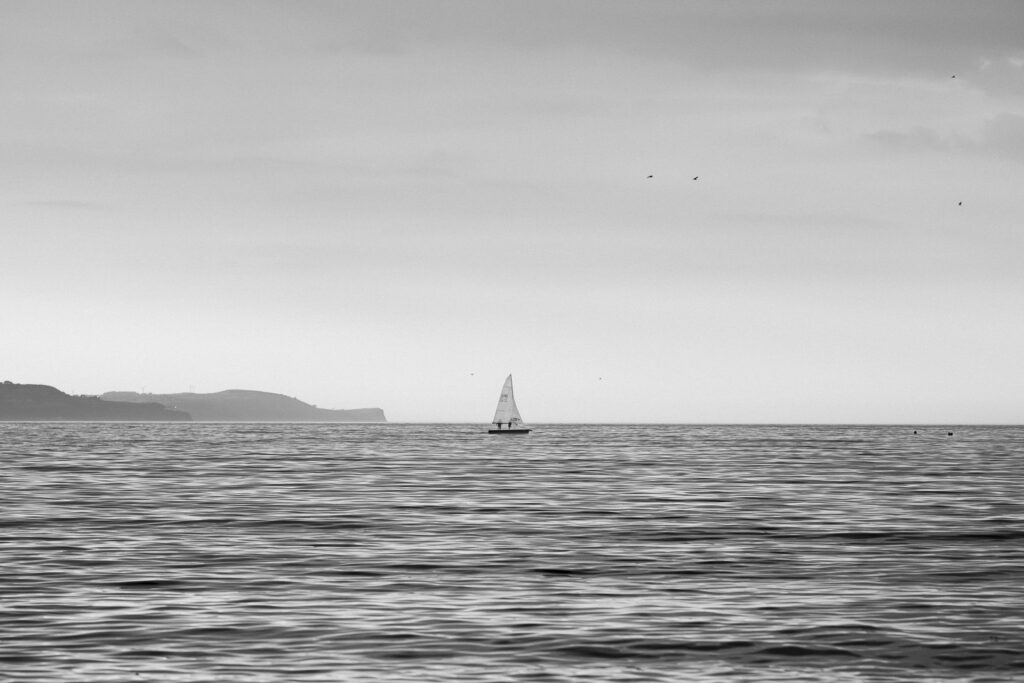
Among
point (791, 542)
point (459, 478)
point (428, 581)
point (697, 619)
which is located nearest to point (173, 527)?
point (428, 581)

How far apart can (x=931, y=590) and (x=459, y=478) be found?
1916 inches

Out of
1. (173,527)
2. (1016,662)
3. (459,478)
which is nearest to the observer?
(1016,662)

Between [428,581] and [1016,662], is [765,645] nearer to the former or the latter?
[1016,662]

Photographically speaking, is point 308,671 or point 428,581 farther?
point 428,581

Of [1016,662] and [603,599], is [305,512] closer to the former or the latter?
[603,599]

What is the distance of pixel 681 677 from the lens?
19.6 meters

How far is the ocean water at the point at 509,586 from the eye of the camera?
20.7 metres

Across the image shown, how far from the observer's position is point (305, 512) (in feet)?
160

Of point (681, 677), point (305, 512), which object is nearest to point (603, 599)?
point (681, 677)

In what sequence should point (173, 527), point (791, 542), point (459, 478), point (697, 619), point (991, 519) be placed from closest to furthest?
point (697, 619)
point (791, 542)
point (173, 527)
point (991, 519)
point (459, 478)

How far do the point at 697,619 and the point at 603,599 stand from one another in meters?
2.97

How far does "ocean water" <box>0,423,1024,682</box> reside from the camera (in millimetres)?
20719

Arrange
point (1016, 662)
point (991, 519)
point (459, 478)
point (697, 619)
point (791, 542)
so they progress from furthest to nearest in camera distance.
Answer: point (459, 478), point (991, 519), point (791, 542), point (697, 619), point (1016, 662)

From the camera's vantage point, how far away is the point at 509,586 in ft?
94.5
